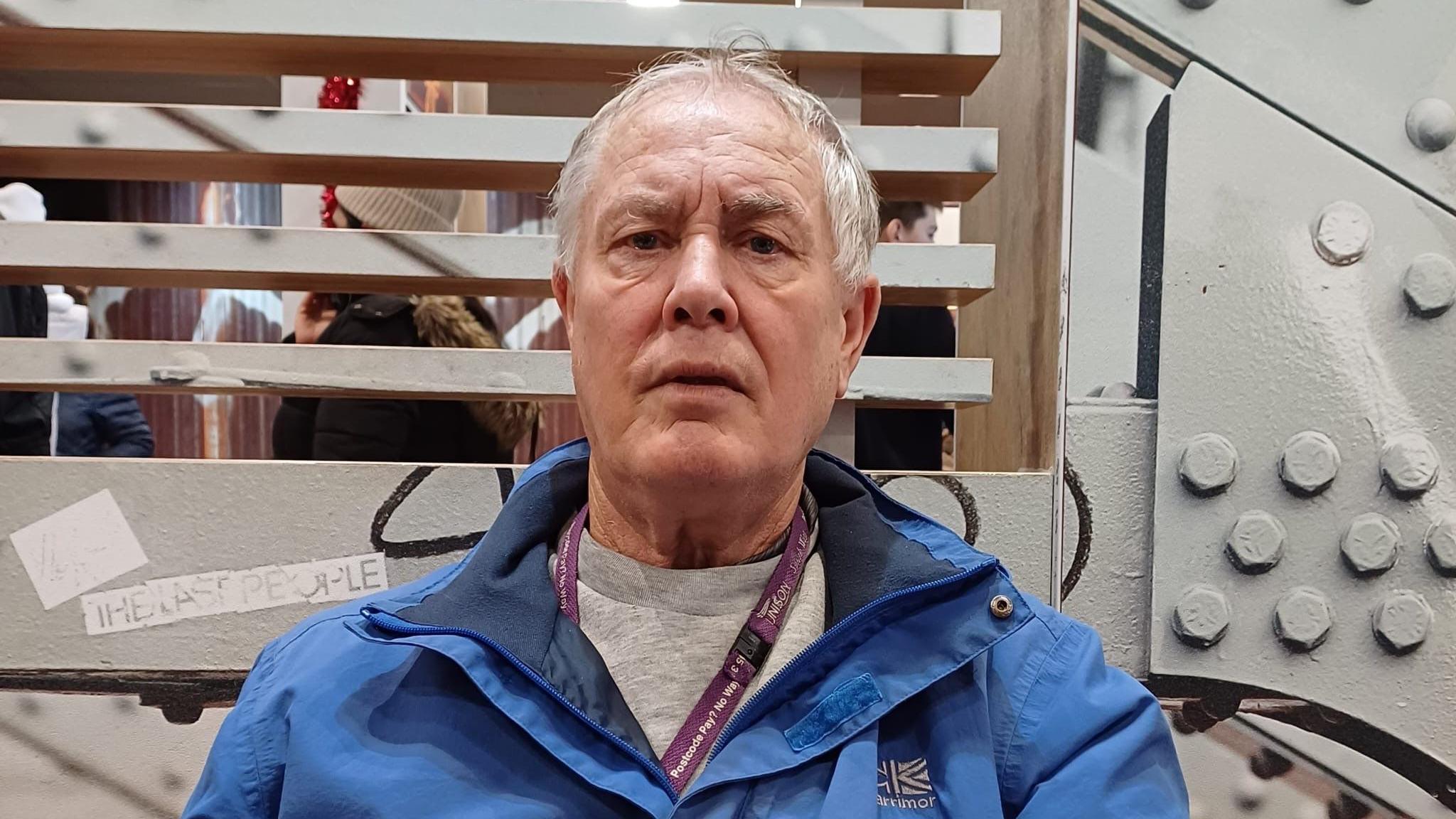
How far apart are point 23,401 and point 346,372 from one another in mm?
1049

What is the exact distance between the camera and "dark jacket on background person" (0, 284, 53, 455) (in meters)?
1.95

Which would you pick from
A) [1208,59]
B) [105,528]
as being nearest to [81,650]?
[105,528]

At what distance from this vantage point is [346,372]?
160 cm

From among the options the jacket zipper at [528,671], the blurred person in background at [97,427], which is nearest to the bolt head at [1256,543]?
the jacket zipper at [528,671]

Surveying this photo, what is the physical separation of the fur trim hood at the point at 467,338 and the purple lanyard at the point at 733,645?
91 cm

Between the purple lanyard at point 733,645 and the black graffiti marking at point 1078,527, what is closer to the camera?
the purple lanyard at point 733,645

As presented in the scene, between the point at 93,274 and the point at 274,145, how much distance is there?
35cm

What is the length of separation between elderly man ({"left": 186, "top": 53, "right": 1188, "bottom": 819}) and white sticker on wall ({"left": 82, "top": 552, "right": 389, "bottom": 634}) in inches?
14.8

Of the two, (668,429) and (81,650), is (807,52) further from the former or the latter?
(81,650)

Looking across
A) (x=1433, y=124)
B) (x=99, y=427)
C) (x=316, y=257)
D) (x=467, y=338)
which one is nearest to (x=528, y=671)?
(x=316, y=257)

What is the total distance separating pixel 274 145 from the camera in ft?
5.24

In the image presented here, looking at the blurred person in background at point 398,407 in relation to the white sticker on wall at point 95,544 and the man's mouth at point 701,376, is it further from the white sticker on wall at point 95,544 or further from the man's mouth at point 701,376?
the man's mouth at point 701,376

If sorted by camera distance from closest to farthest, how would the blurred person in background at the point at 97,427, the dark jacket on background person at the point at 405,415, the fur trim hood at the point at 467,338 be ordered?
the dark jacket on background person at the point at 405,415
the fur trim hood at the point at 467,338
the blurred person in background at the point at 97,427

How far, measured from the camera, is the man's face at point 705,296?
1104 millimetres
